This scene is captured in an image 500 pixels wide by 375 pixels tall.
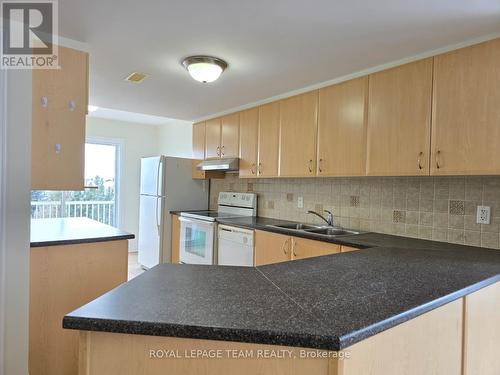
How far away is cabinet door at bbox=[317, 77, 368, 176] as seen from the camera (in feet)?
7.91

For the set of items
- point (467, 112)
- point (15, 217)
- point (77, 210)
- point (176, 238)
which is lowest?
point (176, 238)

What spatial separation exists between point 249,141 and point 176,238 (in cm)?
164

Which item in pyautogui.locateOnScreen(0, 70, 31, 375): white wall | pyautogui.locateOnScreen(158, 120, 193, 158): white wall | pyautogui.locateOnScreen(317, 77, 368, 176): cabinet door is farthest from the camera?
pyautogui.locateOnScreen(158, 120, 193, 158): white wall

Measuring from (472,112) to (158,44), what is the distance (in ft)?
6.29

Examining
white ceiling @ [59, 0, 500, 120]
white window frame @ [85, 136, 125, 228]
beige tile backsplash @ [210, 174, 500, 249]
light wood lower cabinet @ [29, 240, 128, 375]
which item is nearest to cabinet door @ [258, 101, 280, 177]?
beige tile backsplash @ [210, 174, 500, 249]

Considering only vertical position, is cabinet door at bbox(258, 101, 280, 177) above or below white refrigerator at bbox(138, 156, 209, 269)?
above

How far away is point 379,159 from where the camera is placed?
7.48ft

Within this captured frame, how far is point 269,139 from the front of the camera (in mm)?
3250

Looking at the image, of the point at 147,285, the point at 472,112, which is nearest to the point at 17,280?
the point at 147,285

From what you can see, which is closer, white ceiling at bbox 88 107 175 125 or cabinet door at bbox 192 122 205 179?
cabinet door at bbox 192 122 205 179

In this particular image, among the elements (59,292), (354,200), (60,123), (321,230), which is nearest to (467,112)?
(354,200)

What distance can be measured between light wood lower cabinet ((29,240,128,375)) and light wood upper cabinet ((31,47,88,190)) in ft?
1.51

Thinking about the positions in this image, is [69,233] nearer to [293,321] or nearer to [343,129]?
[293,321]

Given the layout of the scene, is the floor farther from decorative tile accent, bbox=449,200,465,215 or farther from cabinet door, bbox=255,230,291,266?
decorative tile accent, bbox=449,200,465,215
